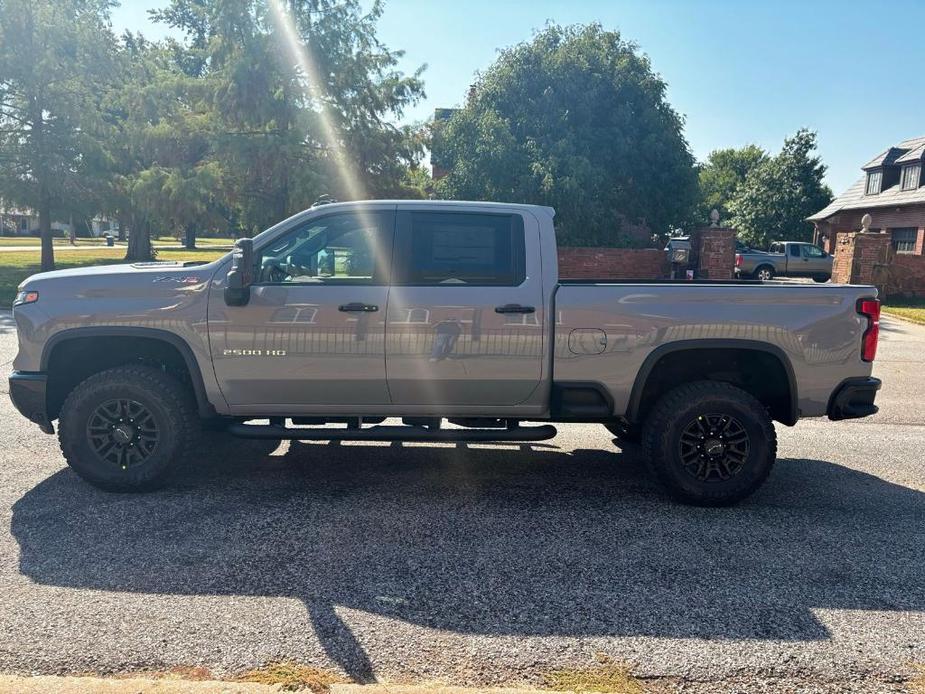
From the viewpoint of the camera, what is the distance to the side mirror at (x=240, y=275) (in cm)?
423

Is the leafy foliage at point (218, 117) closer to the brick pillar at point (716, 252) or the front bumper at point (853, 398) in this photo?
the brick pillar at point (716, 252)

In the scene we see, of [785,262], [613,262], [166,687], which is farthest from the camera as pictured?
[785,262]

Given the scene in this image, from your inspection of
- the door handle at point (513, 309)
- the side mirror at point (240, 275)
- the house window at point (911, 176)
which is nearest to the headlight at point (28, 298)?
the side mirror at point (240, 275)

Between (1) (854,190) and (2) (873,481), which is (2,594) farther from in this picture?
(1) (854,190)

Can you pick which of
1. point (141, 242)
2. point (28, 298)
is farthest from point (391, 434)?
point (141, 242)

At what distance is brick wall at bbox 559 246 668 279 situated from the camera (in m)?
17.7

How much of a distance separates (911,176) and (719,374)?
104 feet

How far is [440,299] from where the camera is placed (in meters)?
4.46

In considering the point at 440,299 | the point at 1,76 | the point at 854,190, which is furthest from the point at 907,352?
the point at 854,190

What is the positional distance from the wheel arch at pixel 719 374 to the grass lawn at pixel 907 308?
42.9 ft

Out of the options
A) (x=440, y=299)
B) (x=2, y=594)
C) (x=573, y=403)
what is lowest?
(x=2, y=594)

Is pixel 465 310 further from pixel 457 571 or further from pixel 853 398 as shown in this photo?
pixel 853 398

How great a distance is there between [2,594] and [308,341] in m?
2.13

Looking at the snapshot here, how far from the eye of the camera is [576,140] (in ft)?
61.6
